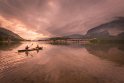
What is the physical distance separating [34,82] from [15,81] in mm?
3297

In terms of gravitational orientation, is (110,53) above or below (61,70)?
below

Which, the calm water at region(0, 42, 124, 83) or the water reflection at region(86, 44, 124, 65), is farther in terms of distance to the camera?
the water reflection at region(86, 44, 124, 65)

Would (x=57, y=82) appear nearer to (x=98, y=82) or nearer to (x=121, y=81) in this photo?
(x=98, y=82)

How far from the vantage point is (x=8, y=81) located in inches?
660

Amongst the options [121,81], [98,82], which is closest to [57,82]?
[98,82]

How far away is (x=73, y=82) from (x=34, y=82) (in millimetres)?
6596

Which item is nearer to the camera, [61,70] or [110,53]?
[61,70]

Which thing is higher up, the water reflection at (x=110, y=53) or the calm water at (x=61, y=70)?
the calm water at (x=61, y=70)

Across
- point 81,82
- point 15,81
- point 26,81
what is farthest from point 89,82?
point 15,81

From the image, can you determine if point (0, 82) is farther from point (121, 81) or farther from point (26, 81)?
point (121, 81)

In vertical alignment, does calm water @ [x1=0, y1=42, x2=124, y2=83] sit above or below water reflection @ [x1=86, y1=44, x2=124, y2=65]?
above

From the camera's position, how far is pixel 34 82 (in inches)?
652

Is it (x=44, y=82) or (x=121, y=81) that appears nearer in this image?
(x=44, y=82)

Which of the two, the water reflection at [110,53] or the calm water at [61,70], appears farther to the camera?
the water reflection at [110,53]
